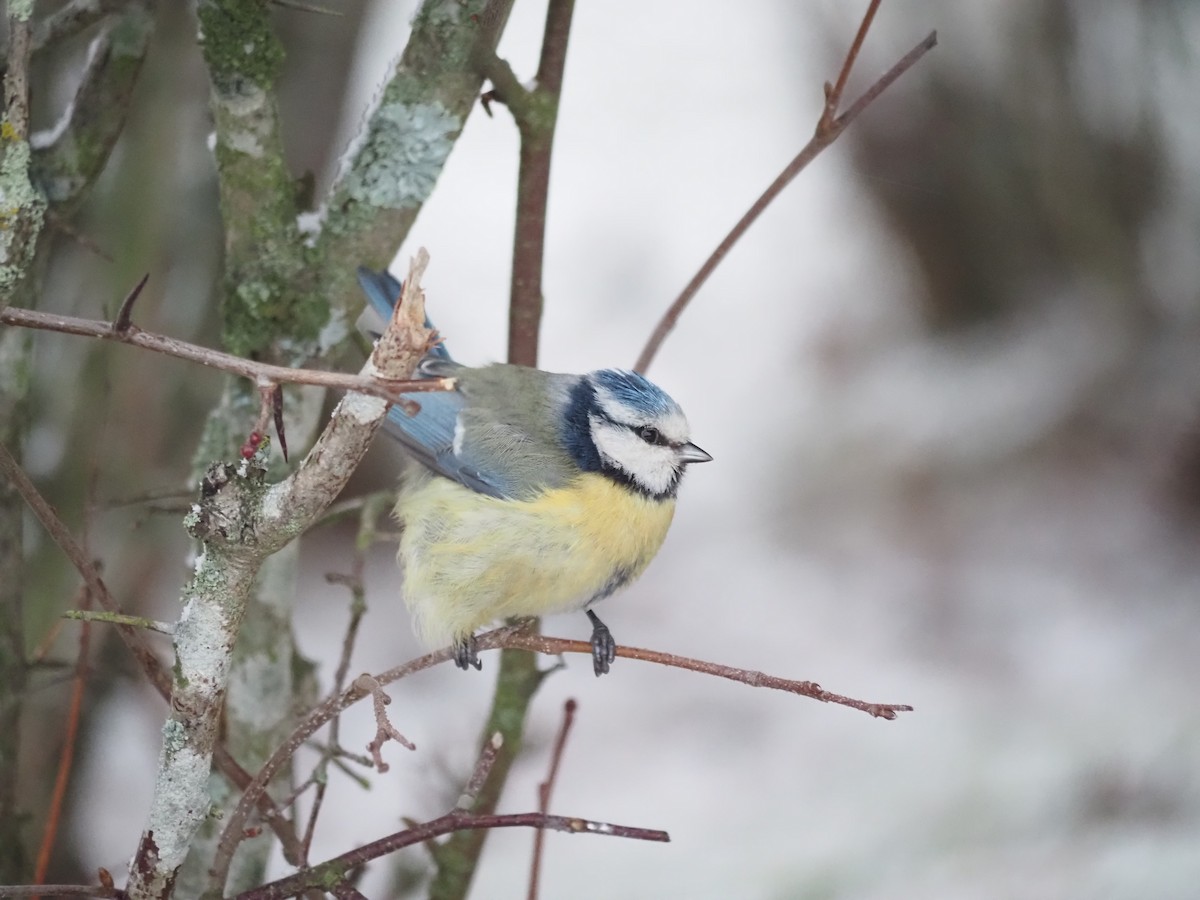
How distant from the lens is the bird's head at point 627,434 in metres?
1.70

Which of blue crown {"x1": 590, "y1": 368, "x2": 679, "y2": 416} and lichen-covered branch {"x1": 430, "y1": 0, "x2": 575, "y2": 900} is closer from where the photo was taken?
lichen-covered branch {"x1": 430, "y1": 0, "x2": 575, "y2": 900}

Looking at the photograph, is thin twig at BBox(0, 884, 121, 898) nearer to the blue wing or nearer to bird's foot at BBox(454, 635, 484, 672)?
bird's foot at BBox(454, 635, 484, 672)

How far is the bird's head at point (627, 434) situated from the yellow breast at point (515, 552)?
0.05 metres

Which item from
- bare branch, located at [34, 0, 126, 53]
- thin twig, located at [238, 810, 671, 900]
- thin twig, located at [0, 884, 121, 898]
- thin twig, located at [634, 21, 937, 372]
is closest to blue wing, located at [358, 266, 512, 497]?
thin twig, located at [634, 21, 937, 372]

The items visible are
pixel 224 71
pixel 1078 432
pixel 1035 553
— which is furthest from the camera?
pixel 1078 432

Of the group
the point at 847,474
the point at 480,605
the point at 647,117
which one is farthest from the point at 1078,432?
the point at 480,605

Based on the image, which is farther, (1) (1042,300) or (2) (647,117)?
(2) (647,117)

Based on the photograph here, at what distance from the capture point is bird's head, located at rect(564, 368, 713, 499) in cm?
170

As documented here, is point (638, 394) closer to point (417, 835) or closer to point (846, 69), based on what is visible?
point (846, 69)

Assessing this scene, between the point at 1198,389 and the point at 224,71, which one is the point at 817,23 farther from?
the point at 224,71

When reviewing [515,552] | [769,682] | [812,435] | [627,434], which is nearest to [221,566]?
[769,682]

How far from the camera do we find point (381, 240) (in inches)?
61.3

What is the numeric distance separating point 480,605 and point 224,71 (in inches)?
30.3

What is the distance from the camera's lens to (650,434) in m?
1.74
